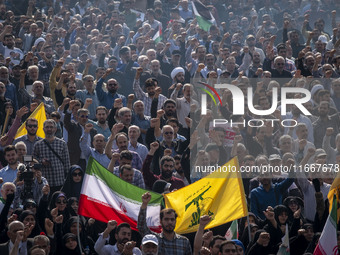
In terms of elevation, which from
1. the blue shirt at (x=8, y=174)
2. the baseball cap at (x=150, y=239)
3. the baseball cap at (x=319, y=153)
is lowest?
the baseball cap at (x=150, y=239)

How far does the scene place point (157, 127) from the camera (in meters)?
15.7

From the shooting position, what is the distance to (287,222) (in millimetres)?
13648

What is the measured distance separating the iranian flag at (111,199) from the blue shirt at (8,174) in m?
1.23

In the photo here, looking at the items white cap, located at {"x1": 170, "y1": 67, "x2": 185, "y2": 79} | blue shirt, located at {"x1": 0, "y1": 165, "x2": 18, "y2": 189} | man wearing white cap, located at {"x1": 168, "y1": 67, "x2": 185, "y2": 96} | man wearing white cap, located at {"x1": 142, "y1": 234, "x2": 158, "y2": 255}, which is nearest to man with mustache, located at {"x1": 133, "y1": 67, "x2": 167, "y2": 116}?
man wearing white cap, located at {"x1": 168, "y1": 67, "x2": 185, "y2": 96}

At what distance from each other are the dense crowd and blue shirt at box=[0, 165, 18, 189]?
0.02 m

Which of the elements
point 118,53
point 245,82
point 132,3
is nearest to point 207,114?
point 245,82

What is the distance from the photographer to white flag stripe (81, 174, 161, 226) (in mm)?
13352

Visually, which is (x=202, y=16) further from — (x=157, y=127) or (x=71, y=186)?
(x=71, y=186)

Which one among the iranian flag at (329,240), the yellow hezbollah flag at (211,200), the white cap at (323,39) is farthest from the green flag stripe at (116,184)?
the white cap at (323,39)

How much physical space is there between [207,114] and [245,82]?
1810mm

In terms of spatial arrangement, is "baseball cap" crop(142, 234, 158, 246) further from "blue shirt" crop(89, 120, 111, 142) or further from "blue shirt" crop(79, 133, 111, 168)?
"blue shirt" crop(89, 120, 111, 142)

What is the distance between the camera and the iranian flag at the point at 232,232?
13430 mm

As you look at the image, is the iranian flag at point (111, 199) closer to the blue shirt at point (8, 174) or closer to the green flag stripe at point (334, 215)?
the blue shirt at point (8, 174)

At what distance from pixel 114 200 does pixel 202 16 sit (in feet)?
35.4
